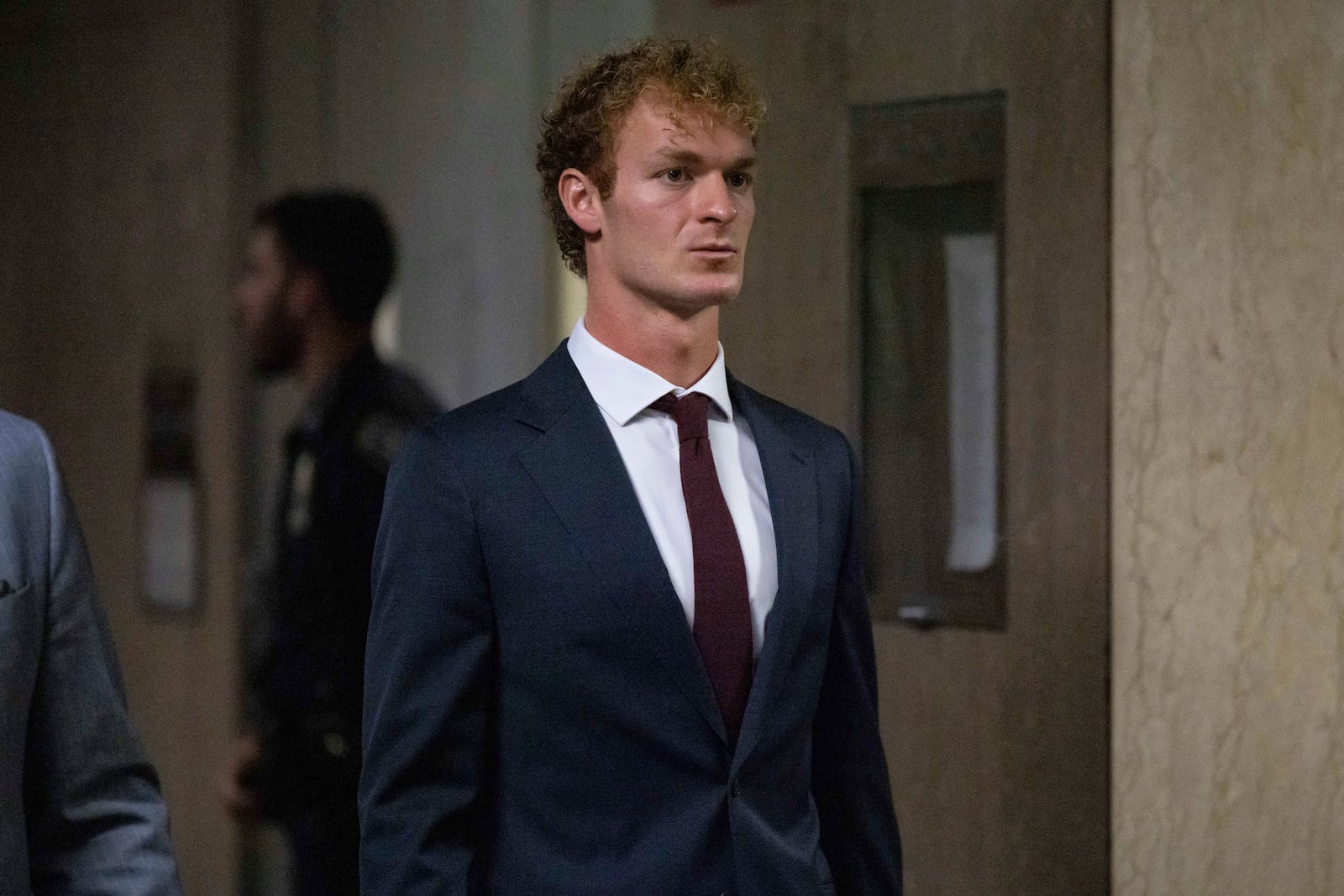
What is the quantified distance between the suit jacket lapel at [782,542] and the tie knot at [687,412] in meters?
0.08

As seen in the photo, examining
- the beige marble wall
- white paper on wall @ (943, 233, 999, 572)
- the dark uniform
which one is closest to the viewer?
the beige marble wall

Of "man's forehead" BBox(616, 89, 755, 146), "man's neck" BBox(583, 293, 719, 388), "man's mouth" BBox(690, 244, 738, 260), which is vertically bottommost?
"man's neck" BBox(583, 293, 719, 388)

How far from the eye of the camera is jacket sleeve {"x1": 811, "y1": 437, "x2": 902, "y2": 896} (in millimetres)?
1733

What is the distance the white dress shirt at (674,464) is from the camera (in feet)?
5.28

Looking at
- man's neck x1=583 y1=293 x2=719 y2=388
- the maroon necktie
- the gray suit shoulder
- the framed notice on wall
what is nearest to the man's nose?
man's neck x1=583 y1=293 x2=719 y2=388

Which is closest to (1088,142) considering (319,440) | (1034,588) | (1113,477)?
(1113,477)

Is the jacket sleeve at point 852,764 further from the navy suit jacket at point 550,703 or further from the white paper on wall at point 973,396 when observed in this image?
the white paper on wall at point 973,396

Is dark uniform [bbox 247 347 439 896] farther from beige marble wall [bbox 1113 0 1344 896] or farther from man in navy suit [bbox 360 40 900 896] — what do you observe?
beige marble wall [bbox 1113 0 1344 896]

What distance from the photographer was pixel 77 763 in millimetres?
1317

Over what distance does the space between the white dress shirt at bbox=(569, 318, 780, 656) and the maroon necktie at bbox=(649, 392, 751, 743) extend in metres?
0.01

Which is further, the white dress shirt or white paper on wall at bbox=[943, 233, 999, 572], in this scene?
white paper on wall at bbox=[943, 233, 999, 572]

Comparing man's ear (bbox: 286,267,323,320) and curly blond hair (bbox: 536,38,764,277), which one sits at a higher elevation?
curly blond hair (bbox: 536,38,764,277)

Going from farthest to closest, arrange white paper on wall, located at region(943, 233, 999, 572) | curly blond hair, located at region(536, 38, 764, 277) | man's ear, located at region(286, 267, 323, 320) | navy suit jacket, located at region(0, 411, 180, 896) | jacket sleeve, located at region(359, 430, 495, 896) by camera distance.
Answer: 1. man's ear, located at region(286, 267, 323, 320)
2. white paper on wall, located at region(943, 233, 999, 572)
3. curly blond hair, located at region(536, 38, 764, 277)
4. jacket sleeve, located at region(359, 430, 495, 896)
5. navy suit jacket, located at region(0, 411, 180, 896)

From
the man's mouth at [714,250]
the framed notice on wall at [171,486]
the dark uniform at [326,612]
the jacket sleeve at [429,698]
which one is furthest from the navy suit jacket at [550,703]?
the framed notice on wall at [171,486]
